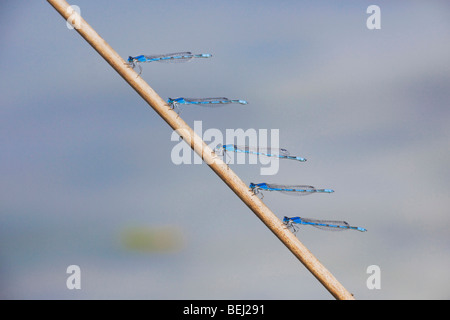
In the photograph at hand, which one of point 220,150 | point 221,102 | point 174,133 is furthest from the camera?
point 221,102

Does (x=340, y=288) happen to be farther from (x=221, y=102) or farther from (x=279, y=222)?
(x=221, y=102)

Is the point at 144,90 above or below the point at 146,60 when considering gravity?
below

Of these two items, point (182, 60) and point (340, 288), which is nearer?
point (340, 288)

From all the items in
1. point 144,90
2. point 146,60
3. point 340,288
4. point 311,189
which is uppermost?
point 146,60

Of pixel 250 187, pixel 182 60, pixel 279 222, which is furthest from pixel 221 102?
pixel 279 222

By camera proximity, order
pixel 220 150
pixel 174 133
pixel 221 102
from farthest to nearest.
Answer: pixel 221 102 → pixel 220 150 → pixel 174 133

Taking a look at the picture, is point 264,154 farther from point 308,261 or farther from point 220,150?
point 308,261

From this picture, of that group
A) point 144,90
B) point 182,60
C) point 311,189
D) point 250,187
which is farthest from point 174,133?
point 311,189
